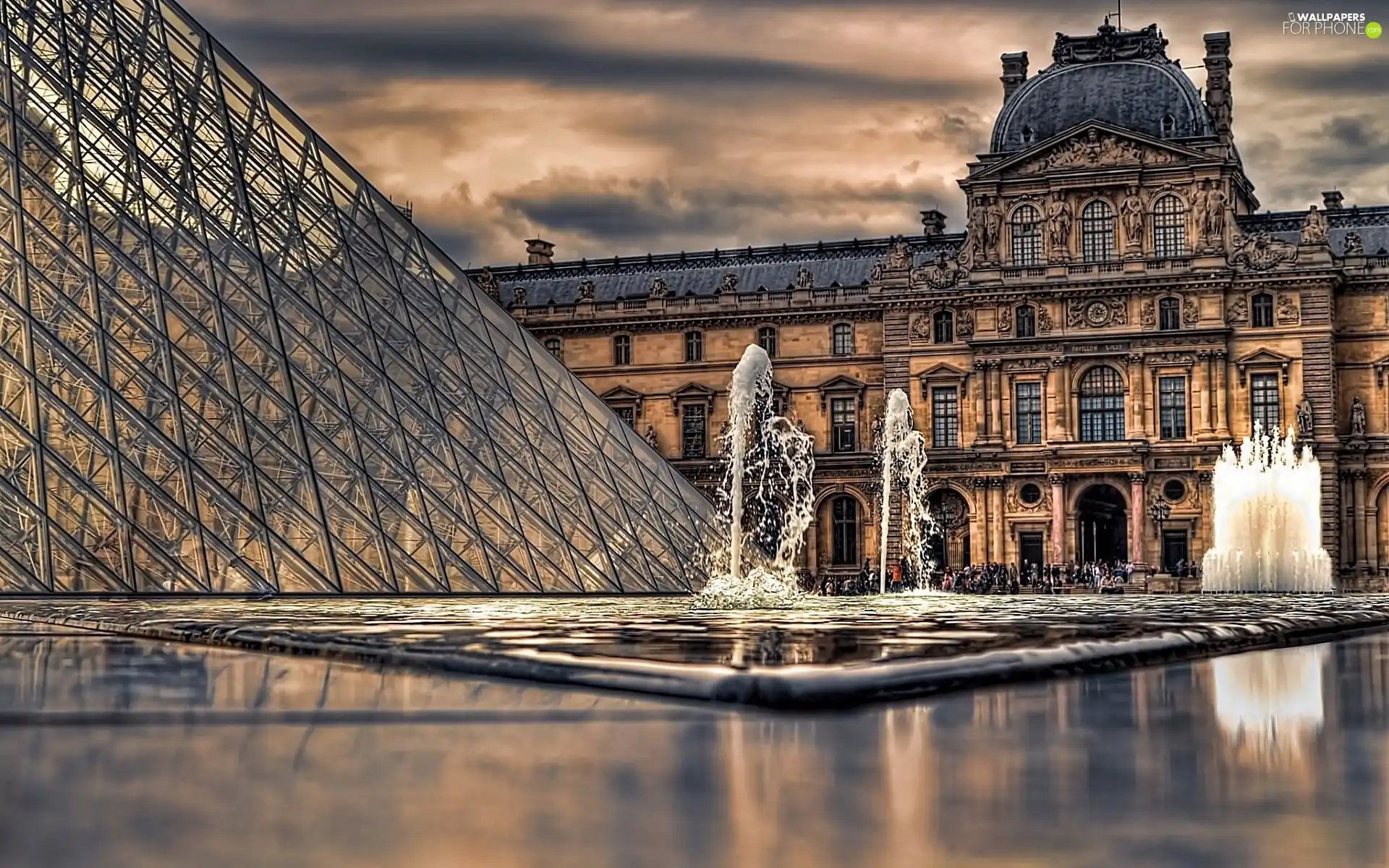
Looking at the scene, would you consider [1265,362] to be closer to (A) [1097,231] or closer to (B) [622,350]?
(A) [1097,231]

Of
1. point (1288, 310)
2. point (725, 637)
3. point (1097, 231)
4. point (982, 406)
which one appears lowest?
point (725, 637)

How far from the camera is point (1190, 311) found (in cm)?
5678

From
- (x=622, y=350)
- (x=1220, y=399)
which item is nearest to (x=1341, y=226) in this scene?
(x=1220, y=399)

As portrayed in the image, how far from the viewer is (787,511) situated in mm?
63406

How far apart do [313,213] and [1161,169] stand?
33338 mm

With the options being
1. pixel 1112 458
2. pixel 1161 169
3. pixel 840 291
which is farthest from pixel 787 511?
pixel 1161 169

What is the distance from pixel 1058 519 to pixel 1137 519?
2364mm

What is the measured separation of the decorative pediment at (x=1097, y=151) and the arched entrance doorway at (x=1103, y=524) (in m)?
9.61

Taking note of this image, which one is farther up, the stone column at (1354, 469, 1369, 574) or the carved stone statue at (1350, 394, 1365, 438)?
the carved stone statue at (1350, 394, 1365, 438)

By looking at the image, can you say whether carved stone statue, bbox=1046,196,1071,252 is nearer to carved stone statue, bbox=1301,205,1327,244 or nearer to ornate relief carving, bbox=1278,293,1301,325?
ornate relief carving, bbox=1278,293,1301,325

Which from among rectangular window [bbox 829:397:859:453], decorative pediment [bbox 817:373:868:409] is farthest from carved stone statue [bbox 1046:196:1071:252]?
rectangular window [bbox 829:397:859:453]

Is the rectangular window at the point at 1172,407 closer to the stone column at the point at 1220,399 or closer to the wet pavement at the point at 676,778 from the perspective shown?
the stone column at the point at 1220,399

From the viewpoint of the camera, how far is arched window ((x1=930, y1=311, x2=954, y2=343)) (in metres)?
59.6

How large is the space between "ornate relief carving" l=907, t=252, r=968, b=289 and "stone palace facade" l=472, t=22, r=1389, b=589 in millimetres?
82
